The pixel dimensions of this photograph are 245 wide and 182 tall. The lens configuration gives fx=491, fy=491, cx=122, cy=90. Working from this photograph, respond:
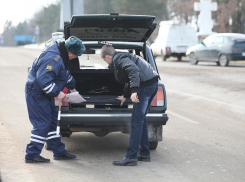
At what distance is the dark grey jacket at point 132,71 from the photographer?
5.75m

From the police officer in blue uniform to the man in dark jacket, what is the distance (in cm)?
45

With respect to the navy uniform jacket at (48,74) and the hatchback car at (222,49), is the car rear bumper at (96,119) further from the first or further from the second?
the hatchback car at (222,49)

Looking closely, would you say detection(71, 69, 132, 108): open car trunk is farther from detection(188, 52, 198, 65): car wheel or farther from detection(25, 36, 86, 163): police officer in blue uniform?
detection(188, 52, 198, 65): car wheel

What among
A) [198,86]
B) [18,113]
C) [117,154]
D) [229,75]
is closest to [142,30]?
[117,154]

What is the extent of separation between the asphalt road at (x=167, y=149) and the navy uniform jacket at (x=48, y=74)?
36.8 inches

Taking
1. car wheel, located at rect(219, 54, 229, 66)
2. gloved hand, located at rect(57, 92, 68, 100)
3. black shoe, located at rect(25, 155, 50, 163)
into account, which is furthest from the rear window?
car wheel, located at rect(219, 54, 229, 66)

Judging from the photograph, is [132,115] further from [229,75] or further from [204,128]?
[229,75]

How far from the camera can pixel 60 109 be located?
6.29 meters

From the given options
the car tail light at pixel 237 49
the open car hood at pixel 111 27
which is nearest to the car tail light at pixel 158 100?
the open car hood at pixel 111 27

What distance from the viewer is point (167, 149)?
7.07m

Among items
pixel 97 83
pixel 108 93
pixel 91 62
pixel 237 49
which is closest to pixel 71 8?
pixel 237 49

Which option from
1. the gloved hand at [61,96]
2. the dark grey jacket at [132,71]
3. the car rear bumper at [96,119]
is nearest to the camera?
the dark grey jacket at [132,71]

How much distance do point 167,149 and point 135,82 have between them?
1.69 meters

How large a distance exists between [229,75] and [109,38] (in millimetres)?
12780
